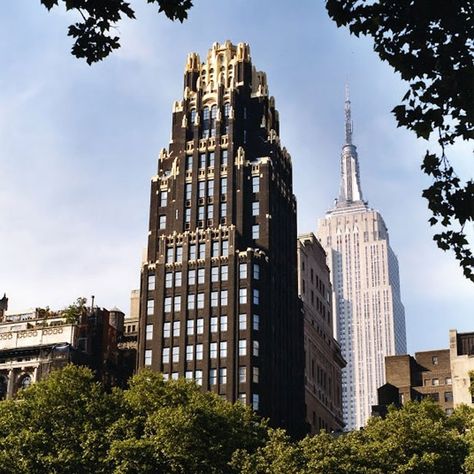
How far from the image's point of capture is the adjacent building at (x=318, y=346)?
14175 cm

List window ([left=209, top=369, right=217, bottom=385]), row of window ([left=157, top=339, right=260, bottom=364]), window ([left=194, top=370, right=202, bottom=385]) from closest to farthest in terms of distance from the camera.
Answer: window ([left=209, top=369, right=217, bottom=385]) < window ([left=194, top=370, right=202, bottom=385]) < row of window ([left=157, top=339, right=260, bottom=364])

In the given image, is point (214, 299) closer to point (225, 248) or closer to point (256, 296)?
point (256, 296)

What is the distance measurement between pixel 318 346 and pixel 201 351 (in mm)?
38984

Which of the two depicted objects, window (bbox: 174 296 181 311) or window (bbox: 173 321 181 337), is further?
window (bbox: 174 296 181 311)

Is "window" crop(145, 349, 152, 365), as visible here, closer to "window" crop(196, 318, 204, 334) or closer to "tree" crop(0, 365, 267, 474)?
"window" crop(196, 318, 204, 334)

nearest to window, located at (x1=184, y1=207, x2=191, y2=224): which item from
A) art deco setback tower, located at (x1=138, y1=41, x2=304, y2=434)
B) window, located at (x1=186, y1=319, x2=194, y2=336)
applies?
art deco setback tower, located at (x1=138, y1=41, x2=304, y2=434)

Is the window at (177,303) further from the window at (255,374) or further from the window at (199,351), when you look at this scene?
the window at (255,374)

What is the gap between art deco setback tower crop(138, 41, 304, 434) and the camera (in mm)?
115062

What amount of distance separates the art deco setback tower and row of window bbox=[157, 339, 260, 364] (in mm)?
125

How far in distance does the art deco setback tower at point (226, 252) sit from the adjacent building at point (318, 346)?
11.4 m

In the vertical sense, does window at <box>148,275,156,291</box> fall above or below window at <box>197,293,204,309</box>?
above

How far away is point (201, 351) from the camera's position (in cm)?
11531

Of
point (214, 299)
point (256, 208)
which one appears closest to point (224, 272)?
point (214, 299)

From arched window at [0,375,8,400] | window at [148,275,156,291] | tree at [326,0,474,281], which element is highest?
window at [148,275,156,291]
